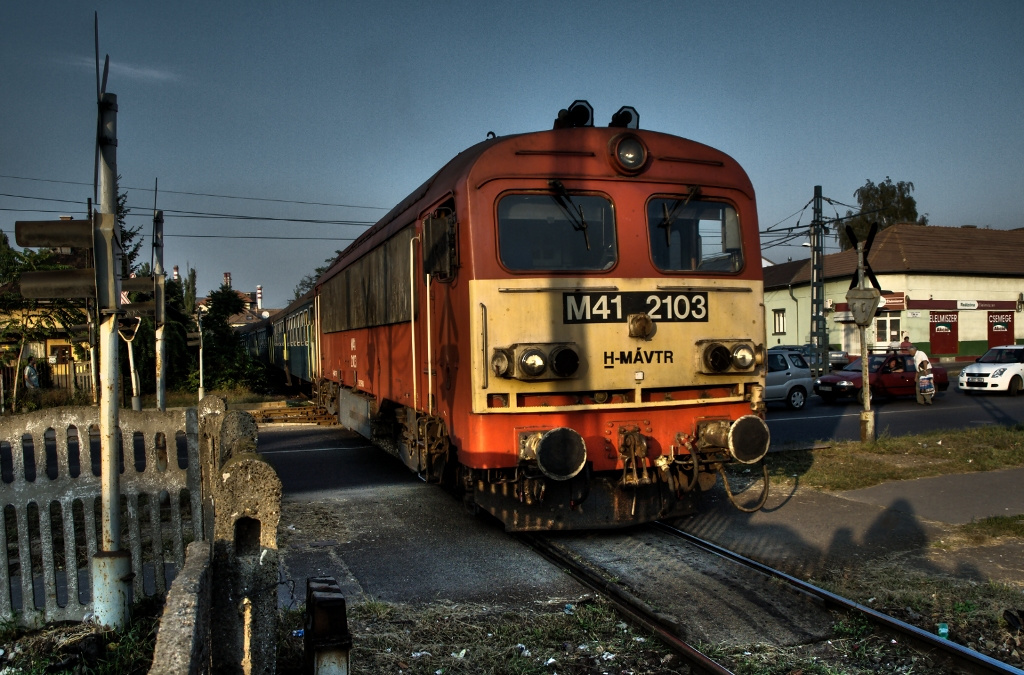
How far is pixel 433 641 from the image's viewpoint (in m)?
5.05

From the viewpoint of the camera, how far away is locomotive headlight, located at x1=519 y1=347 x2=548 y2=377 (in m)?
6.48

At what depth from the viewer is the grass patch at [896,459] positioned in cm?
1050

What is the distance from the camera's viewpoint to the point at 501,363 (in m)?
6.51

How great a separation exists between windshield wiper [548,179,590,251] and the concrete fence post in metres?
4.26

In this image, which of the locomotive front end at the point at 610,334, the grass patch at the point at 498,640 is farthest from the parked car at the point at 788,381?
the grass patch at the point at 498,640

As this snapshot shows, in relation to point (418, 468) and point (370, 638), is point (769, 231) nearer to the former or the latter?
point (418, 468)

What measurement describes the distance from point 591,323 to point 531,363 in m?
0.69

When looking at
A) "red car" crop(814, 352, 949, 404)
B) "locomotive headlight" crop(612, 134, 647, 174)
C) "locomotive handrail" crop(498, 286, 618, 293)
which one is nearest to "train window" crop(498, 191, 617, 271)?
"locomotive handrail" crop(498, 286, 618, 293)

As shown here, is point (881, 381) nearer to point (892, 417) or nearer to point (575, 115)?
point (892, 417)

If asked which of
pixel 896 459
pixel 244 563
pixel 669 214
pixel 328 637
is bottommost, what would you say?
pixel 896 459

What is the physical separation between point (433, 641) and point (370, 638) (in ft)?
1.25

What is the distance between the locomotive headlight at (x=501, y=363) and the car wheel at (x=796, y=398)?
1609 centimetres

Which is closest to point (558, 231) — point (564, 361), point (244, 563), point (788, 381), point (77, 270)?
point (564, 361)

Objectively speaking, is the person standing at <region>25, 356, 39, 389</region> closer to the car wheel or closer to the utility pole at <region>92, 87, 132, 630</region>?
the car wheel
